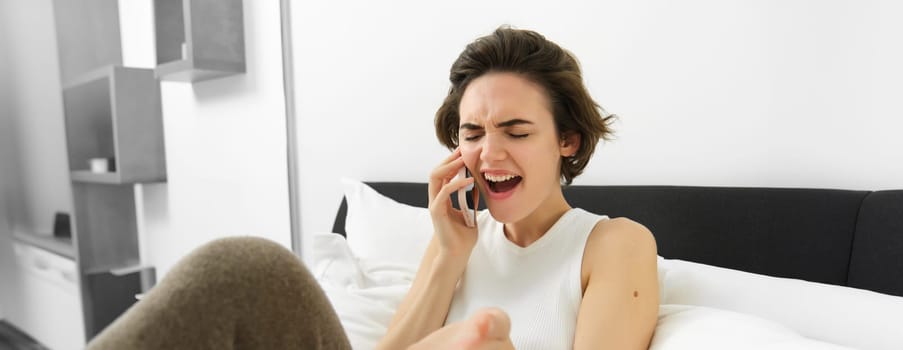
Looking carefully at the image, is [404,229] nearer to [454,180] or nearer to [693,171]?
[454,180]

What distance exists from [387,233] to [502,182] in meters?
0.46

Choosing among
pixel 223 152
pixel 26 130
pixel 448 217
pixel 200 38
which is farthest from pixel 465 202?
pixel 26 130

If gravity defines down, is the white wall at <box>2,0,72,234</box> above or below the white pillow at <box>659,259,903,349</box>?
above

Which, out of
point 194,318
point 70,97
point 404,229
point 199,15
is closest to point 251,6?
point 199,15

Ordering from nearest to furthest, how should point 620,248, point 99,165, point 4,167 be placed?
point 620,248
point 4,167
point 99,165

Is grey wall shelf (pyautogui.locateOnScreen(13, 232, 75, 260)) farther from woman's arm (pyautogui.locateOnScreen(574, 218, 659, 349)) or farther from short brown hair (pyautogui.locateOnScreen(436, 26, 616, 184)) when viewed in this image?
woman's arm (pyautogui.locateOnScreen(574, 218, 659, 349))

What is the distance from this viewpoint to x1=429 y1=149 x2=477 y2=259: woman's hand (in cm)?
83

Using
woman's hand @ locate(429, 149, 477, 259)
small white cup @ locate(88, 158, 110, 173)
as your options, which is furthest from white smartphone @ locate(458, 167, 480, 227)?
small white cup @ locate(88, 158, 110, 173)

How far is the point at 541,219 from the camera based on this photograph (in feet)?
2.77

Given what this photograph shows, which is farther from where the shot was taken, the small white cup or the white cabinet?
the small white cup

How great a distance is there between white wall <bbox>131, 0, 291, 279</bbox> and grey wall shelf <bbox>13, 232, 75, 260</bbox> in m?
0.36

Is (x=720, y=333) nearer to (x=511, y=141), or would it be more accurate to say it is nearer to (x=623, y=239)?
(x=623, y=239)

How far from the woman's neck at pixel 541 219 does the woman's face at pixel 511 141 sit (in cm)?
4

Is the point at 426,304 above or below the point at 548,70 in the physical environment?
below
